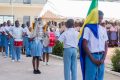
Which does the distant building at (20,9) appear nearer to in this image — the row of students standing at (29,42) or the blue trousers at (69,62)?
the row of students standing at (29,42)

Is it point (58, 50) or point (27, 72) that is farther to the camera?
point (58, 50)

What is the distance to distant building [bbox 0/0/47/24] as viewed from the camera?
4022 centimetres

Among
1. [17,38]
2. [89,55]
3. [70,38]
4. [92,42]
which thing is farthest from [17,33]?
[89,55]

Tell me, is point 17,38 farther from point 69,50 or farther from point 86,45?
point 86,45

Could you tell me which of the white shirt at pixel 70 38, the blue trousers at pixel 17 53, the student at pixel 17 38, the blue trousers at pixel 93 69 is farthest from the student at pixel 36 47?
the blue trousers at pixel 93 69

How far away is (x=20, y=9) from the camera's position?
40.7 meters

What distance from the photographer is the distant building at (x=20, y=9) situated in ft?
132

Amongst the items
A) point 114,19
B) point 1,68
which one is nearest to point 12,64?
point 1,68

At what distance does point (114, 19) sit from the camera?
25547 mm

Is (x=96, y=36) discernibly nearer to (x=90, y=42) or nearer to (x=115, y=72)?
(x=90, y=42)

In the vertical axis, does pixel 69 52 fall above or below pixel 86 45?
below

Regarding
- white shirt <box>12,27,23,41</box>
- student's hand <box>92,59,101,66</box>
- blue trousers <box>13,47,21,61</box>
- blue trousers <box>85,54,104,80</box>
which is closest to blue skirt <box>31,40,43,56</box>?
white shirt <box>12,27,23,41</box>

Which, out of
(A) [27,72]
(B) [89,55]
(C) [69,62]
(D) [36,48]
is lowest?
(A) [27,72]

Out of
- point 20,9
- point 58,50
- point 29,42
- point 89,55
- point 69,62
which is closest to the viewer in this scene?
point 89,55
